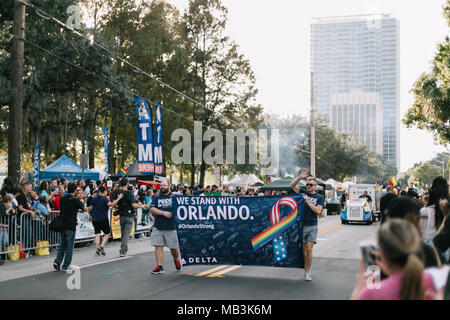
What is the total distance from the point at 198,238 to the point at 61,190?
8.06 meters

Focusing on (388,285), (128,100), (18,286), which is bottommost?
(18,286)

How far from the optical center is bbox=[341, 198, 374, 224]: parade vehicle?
85.8ft

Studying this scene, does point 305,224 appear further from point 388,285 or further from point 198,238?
point 388,285

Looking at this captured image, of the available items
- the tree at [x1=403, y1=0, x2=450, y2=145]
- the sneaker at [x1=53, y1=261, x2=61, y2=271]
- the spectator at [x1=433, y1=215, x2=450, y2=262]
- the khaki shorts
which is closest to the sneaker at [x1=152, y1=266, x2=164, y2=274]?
the khaki shorts

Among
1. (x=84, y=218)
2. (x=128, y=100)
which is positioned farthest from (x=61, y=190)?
(x=128, y=100)

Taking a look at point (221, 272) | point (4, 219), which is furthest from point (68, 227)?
point (221, 272)

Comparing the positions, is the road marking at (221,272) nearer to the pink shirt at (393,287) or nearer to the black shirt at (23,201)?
the black shirt at (23,201)

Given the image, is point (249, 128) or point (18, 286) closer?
point (18, 286)

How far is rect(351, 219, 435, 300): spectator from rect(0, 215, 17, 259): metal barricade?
35.8ft

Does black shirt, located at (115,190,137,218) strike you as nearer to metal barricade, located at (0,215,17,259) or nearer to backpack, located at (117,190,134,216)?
backpack, located at (117,190,134,216)

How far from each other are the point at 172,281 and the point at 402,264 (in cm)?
668

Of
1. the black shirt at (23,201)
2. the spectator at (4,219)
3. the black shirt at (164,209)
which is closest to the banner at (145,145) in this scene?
the black shirt at (23,201)

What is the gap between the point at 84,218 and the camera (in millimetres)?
15273

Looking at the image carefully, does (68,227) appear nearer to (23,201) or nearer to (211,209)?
(211,209)
